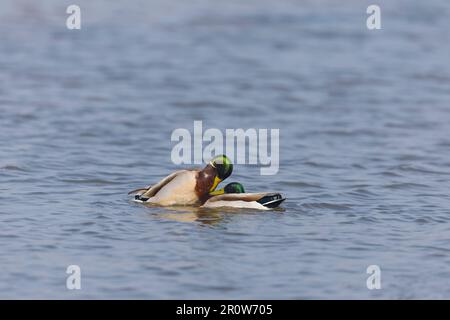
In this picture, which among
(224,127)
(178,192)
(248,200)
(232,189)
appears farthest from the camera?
(224,127)

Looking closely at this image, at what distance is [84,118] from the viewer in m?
16.0

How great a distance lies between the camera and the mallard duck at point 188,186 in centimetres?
1151

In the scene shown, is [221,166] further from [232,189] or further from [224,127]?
[224,127]

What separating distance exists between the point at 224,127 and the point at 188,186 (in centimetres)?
444

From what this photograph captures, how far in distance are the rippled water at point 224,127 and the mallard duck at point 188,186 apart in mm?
196

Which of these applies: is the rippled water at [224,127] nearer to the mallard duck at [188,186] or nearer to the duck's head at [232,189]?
the mallard duck at [188,186]

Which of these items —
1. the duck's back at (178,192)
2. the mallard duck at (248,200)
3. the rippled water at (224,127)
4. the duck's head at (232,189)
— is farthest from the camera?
the duck's head at (232,189)

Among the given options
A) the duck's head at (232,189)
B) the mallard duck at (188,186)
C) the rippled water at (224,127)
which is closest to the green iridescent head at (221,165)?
the mallard duck at (188,186)

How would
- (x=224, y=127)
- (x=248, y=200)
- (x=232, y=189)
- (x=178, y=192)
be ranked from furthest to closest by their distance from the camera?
(x=224, y=127) → (x=232, y=189) → (x=178, y=192) → (x=248, y=200)

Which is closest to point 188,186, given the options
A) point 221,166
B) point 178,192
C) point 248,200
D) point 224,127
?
point 178,192

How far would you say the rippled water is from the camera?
31.2 ft

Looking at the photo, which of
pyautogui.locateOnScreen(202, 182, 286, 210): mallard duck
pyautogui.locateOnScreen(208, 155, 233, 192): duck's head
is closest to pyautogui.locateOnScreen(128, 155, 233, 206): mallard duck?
pyautogui.locateOnScreen(208, 155, 233, 192): duck's head

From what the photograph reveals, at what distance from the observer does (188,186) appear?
11.5 meters
